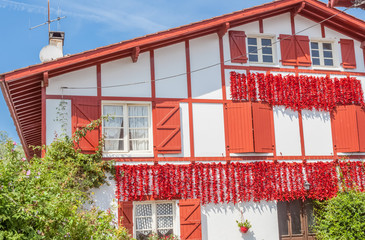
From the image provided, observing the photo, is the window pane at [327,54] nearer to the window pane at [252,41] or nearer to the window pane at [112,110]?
the window pane at [252,41]

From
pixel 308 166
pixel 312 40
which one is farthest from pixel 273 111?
pixel 312 40

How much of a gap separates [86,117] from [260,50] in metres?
5.36

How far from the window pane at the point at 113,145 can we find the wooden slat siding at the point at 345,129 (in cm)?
610

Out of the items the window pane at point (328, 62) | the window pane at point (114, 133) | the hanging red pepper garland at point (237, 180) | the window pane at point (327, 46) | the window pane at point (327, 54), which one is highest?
the window pane at point (327, 46)

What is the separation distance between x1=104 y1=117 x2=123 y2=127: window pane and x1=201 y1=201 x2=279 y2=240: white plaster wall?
2997 mm

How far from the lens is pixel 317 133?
14180 mm

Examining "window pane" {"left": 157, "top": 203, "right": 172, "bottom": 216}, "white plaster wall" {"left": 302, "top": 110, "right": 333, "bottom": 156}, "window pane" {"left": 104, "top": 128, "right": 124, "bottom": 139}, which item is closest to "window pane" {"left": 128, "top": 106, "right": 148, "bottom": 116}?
"window pane" {"left": 104, "top": 128, "right": 124, "bottom": 139}

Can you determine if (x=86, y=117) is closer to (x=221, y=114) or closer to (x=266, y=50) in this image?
(x=221, y=114)

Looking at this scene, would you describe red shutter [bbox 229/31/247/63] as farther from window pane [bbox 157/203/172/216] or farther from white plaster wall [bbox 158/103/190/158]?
window pane [bbox 157/203/172/216]

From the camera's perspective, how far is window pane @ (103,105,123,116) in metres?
12.6

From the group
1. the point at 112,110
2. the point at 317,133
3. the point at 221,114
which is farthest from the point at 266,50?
the point at 112,110

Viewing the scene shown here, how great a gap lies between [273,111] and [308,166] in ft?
5.87

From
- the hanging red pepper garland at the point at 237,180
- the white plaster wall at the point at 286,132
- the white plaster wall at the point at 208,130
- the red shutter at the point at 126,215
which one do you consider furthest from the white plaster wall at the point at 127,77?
the white plaster wall at the point at 286,132

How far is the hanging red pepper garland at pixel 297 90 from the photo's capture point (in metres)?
13.7
